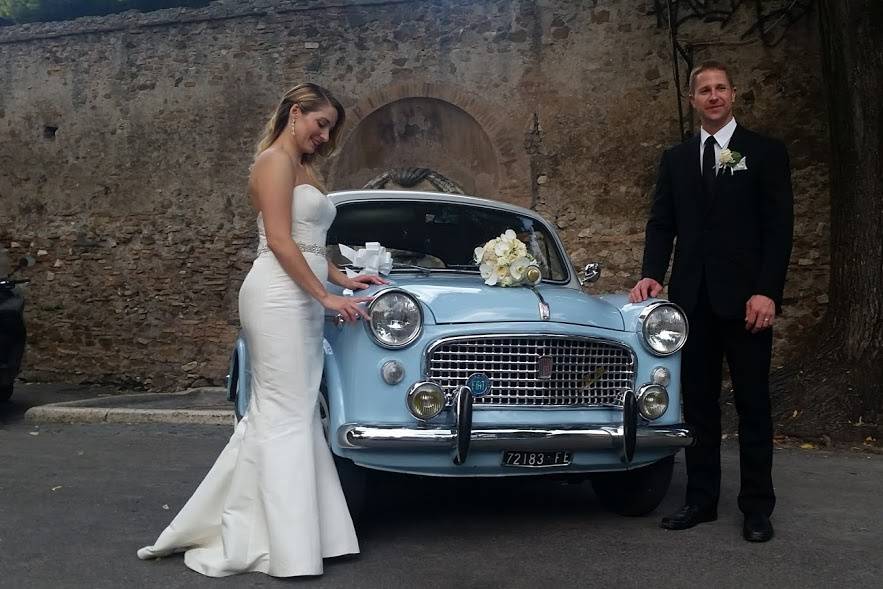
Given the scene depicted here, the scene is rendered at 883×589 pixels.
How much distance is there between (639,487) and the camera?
15.3ft

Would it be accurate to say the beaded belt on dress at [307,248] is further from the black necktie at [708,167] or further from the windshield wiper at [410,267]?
the black necktie at [708,167]

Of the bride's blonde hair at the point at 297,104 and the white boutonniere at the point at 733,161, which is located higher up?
the bride's blonde hair at the point at 297,104

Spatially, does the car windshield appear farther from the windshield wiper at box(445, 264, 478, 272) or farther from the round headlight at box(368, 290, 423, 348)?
the round headlight at box(368, 290, 423, 348)

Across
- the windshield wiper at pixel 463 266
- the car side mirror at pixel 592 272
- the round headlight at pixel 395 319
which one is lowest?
the round headlight at pixel 395 319

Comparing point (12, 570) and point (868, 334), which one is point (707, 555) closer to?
point (12, 570)

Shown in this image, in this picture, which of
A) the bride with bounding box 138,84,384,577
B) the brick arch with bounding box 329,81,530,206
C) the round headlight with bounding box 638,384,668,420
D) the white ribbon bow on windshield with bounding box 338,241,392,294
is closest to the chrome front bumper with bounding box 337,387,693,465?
the round headlight with bounding box 638,384,668,420

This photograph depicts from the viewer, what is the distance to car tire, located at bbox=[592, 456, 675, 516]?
4.62m

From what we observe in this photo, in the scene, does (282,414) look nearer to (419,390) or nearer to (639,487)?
(419,390)

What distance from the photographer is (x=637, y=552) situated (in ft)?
13.4

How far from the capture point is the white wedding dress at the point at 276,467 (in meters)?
3.72

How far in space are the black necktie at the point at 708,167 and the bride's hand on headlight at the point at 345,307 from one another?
164 cm

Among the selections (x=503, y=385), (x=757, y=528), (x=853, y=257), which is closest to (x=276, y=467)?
(x=503, y=385)

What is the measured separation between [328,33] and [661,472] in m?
9.21

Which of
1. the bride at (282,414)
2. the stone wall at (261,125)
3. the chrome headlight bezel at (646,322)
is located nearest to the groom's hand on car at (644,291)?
the chrome headlight bezel at (646,322)
